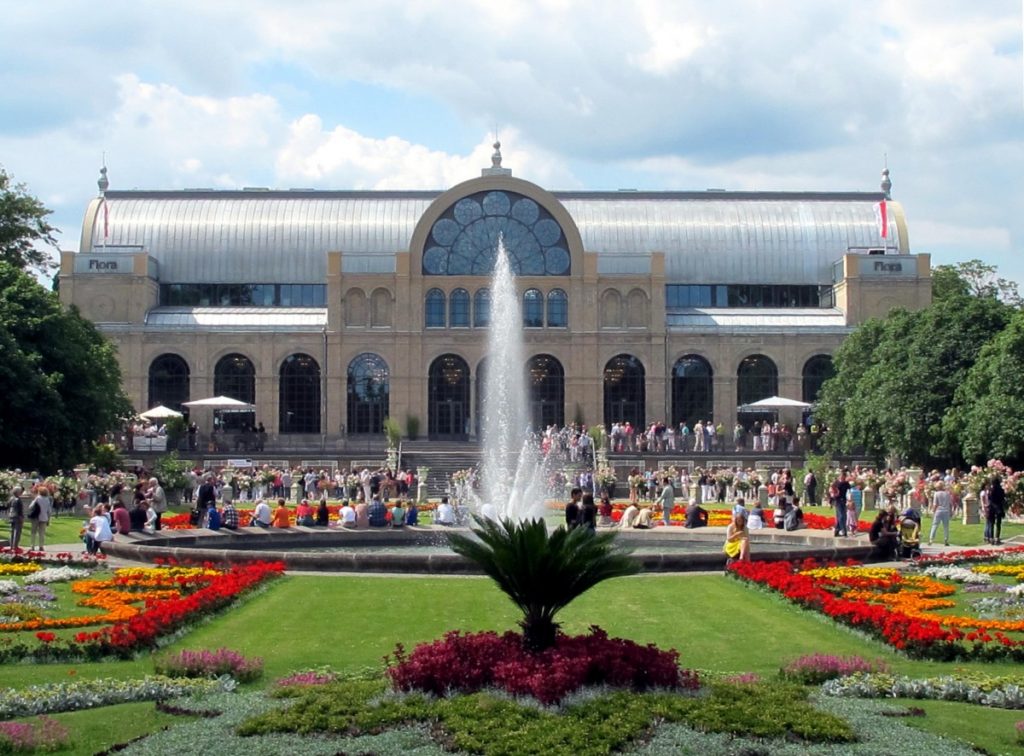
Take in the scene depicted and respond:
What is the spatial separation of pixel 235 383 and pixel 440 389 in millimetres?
10517

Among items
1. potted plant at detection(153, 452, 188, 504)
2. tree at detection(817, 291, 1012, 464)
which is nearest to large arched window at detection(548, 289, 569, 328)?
tree at detection(817, 291, 1012, 464)

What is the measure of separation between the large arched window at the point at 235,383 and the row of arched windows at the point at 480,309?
949cm

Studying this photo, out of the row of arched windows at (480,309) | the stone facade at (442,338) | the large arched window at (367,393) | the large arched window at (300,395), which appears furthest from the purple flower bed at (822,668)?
the large arched window at (300,395)

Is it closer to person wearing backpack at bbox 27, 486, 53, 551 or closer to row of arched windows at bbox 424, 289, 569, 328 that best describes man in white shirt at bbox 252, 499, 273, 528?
person wearing backpack at bbox 27, 486, 53, 551

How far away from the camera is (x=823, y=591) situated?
20.9 meters

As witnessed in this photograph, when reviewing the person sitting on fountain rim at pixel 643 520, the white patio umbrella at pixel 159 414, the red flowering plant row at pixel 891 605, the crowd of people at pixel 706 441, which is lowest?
the red flowering plant row at pixel 891 605

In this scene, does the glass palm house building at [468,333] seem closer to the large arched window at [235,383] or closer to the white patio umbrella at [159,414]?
the large arched window at [235,383]

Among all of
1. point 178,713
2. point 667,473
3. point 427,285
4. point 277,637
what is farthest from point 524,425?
point 178,713

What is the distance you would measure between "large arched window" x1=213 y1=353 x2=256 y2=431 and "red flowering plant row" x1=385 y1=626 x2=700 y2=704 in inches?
2309

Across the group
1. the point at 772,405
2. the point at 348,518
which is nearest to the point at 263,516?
the point at 348,518

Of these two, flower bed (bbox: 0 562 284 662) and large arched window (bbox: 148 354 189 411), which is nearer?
flower bed (bbox: 0 562 284 662)

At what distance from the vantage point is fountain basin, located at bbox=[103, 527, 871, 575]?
25.0 meters

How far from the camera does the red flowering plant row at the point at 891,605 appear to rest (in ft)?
53.7

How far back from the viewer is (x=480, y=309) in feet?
230
